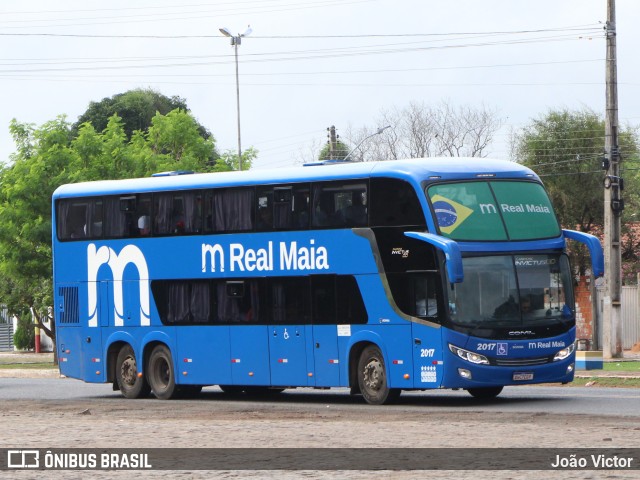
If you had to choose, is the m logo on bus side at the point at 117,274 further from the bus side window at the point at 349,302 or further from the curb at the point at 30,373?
the curb at the point at 30,373

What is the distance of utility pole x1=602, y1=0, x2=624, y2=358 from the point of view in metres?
40.0

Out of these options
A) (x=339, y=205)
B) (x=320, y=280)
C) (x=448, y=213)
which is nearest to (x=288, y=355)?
(x=320, y=280)

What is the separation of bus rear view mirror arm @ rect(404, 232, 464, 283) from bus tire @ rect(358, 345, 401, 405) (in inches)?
96.8

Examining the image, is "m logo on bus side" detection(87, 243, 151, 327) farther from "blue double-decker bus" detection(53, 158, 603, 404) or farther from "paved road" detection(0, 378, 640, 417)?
"paved road" detection(0, 378, 640, 417)

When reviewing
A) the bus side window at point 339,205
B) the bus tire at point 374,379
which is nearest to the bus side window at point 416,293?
the bus tire at point 374,379

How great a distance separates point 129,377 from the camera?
2880cm

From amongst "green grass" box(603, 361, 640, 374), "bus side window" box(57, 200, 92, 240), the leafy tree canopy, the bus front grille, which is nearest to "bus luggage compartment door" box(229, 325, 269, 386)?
"bus side window" box(57, 200, 92, 240)

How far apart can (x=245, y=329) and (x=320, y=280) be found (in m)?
2.23

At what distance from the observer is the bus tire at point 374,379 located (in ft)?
79.6

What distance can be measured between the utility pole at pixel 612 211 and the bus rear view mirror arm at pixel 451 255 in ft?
59.4

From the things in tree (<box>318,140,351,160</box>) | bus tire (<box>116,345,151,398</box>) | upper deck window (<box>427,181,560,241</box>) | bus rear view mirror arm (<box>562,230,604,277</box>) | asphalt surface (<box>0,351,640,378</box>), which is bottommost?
asphalt surface (<box>0,351,640,378</box>)

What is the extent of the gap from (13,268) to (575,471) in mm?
34678

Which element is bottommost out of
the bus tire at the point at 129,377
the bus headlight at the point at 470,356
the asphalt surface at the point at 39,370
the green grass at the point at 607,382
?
the asphalt surface at the point at 39,370

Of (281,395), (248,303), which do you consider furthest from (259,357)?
(281,395)
